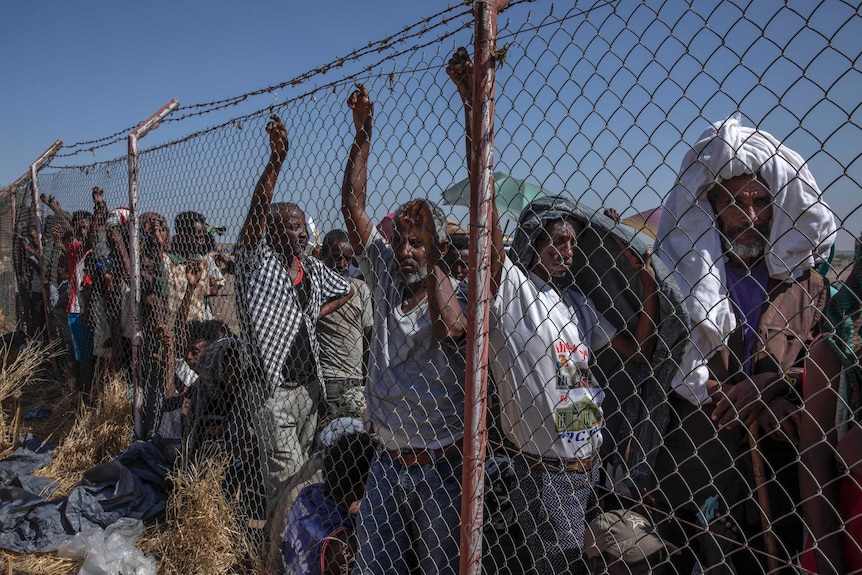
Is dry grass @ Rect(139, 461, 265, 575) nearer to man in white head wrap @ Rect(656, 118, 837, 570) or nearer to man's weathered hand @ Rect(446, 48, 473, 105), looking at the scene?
man in white head wrap @ Rect(656, 118, 837, 570)

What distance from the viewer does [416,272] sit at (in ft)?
8.23

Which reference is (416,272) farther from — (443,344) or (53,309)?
(53,309)

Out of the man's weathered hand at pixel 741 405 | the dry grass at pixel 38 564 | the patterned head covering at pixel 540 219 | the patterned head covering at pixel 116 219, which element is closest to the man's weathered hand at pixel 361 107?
the patterned head covering at pixel 540 219

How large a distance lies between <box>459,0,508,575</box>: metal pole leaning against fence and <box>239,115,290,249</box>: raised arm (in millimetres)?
1564

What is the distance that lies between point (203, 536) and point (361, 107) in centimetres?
242

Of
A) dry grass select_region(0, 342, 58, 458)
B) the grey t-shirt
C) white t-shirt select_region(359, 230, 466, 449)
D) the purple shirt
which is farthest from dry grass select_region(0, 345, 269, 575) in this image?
the purple shirt

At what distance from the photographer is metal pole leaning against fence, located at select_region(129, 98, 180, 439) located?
4398mm

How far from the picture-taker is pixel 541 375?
2.16 metres

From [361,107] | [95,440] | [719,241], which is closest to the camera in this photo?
[719,241]

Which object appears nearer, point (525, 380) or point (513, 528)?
point (525, 380)

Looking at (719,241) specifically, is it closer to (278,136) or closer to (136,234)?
(278,136)

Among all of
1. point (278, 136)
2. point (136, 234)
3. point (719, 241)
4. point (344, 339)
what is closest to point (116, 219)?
point (136, 234)

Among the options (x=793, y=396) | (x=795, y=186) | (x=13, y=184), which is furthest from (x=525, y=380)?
(x=13, y=184)

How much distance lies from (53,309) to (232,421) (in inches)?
187
